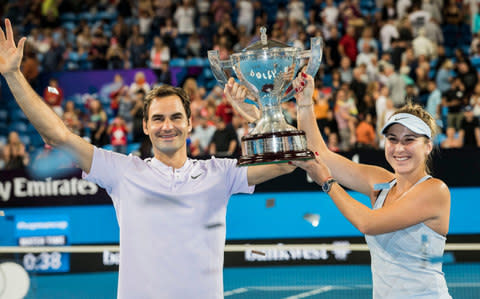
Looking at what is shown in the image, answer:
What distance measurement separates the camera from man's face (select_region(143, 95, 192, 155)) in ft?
12.4

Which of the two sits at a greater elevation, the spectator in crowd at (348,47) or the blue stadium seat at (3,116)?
the spectator in crowd at (348,47)

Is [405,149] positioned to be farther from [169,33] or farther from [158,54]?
[169,33]

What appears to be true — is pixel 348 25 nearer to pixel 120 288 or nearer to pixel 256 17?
pixel 256 17

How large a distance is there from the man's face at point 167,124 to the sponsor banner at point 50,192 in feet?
26.2

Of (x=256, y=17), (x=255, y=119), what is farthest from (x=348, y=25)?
(x=255, y=119)

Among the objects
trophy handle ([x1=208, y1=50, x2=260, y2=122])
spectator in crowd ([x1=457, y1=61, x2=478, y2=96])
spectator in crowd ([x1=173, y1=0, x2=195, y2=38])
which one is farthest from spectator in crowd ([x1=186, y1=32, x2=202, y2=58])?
trophy handle ([x1=208, y1=50, x2=260, y2=122])

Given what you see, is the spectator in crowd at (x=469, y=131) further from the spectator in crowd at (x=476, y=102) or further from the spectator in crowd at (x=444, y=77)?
the spectator in crowd at (x=444, y=77)

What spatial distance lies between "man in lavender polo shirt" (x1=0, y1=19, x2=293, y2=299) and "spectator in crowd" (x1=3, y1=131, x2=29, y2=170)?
9.84 m

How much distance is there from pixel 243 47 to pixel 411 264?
13753mm

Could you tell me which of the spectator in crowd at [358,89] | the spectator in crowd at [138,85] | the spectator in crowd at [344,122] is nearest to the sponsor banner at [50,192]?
the spectator in crowd at [138,85]

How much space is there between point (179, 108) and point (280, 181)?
24.8ft

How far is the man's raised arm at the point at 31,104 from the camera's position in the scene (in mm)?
3545

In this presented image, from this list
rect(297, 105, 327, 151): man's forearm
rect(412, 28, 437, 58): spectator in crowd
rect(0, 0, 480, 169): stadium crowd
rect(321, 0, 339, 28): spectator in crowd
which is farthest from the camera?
rect(321, 0, 339, 28): spectator in crowd

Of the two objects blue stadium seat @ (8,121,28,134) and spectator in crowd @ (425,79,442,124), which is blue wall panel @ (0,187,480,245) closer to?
spectator in crowd @ (425,79,442,124)
